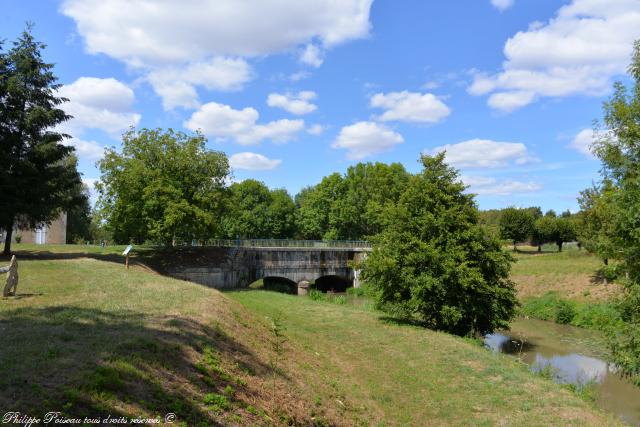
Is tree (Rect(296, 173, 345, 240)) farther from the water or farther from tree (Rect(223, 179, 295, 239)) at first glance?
the water

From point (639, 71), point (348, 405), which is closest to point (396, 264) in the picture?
point (348, 405)

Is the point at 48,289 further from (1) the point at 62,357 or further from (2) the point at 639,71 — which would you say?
(2) the point at 639,71

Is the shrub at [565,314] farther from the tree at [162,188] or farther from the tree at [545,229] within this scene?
the tree at [545,229]

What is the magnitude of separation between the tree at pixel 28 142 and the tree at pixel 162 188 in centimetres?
415

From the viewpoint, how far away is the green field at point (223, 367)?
25.4 feet

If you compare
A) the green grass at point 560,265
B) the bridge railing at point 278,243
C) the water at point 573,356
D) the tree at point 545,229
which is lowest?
the water at point 573,356

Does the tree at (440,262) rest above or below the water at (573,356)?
above

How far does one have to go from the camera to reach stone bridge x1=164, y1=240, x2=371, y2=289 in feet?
117

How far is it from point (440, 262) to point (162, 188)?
20605 mm

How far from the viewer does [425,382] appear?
1487 centimetres

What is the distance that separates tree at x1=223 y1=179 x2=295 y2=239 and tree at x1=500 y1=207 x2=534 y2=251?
36.9m

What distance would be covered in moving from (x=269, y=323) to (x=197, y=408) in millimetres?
11097

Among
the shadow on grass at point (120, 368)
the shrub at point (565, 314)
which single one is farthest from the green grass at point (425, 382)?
the shrub at point (565, 314)

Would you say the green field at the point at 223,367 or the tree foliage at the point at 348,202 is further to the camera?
the tree foliage at the point at 348,202
